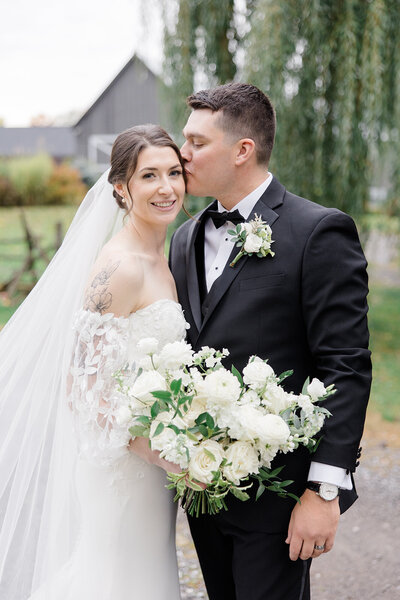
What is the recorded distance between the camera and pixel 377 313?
10102 millimetres

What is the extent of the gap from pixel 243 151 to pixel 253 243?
15.2 inches

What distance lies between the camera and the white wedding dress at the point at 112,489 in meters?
2.08

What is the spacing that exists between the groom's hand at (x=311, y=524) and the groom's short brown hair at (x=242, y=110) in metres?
1.22

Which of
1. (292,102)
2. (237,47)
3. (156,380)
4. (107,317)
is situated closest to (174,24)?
(237,47)

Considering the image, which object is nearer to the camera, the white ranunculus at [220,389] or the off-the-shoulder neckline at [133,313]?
the white ranunculus at [220,389]

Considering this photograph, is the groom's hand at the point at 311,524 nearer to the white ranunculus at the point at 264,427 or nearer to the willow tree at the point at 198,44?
the white ranunculus at the point at 264,427

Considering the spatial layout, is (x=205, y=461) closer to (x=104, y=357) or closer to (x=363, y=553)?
(x=104, y=357)

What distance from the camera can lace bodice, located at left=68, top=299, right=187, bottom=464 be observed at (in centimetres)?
207

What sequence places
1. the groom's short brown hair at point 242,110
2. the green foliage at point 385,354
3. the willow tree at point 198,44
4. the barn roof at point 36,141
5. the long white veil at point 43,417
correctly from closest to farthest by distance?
the groom's short brown hair at point 242,110 → the long white veil at point 43,417 → the willow tree at point 198,44 → the green foliage at point 385,354 → the barn roof at point 36,141

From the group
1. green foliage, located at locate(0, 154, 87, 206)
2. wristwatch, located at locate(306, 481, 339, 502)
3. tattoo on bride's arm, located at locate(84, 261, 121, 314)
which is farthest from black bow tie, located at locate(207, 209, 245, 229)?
green foliage, located at locate(0, 154, 87, 206)

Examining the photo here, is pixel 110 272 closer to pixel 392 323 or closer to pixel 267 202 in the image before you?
pixel 267 202

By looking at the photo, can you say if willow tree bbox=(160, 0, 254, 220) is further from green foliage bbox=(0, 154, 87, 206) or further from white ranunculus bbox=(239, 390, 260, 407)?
green foliage bbox=(0, 154, 87, 206)

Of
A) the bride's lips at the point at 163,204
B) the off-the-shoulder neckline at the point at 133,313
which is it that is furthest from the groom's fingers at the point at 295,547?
the bride's lips at the point at 163,204

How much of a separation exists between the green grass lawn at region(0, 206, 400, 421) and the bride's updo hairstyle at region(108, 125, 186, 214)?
14.5ft
